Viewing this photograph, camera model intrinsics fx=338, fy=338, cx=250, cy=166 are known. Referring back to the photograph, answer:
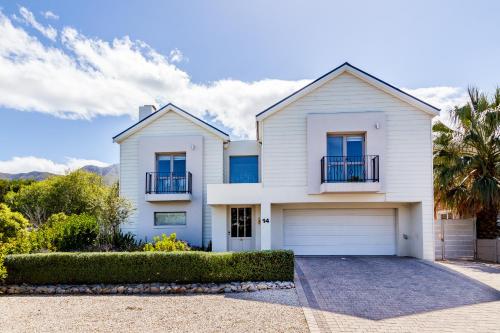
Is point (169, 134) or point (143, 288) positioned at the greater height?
point (169, 134)

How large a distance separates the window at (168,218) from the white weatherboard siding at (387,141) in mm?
5361

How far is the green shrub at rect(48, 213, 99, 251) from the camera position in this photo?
45.0 ft

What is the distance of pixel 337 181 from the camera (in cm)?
1481

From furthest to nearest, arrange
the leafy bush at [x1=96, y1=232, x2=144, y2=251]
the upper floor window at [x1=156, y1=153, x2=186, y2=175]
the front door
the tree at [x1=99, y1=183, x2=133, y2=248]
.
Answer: the upper floor window at [x1=156, y1=153, x2=186, y2=175], the front door, the leafy bush at [x1=96, y1=232, x2=144, y2=251], the tree at [x1=99, y1=183, x2=133, y2=248]

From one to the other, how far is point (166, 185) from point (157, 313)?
10007 mm

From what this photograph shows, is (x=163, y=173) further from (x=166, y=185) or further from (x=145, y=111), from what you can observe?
(x=145, y=111)

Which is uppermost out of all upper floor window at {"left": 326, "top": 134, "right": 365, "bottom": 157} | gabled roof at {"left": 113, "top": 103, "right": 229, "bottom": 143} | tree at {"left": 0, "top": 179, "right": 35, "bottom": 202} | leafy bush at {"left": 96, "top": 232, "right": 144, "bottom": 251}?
gabled roof at {"left": 113, "top": 103, "right": 229, "bottom": 143}

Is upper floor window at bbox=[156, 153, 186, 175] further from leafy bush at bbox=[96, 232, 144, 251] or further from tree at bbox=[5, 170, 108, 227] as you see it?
tree at bbox=[5, 170, 108, 227]

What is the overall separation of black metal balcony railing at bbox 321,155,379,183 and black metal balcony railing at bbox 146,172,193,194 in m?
6.96

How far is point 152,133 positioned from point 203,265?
32.3ft

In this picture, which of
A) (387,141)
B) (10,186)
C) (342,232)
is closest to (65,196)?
(10,186)

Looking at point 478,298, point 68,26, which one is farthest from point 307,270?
point 68,26

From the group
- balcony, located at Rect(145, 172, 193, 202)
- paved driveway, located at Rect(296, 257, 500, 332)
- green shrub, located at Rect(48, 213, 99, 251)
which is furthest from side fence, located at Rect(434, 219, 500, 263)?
green shrub, located at Rect(48, 213, 99, 251)

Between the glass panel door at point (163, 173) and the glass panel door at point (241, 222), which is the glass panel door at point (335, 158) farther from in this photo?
the glass panel door at point (163, 173)
